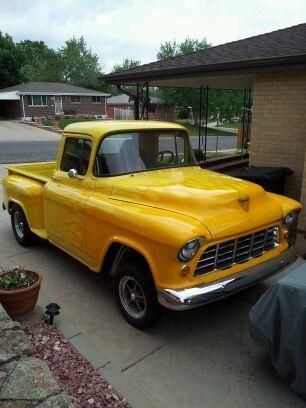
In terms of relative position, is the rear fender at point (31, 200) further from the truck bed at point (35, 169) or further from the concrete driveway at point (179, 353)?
the concrete driveway at point (179, 353)

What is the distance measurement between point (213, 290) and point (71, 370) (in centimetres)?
135

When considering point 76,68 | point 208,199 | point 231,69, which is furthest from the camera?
point 76,68

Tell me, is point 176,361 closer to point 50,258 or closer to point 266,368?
point 266,368

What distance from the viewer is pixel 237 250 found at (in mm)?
3625

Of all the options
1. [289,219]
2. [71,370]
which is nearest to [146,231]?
[71,370]

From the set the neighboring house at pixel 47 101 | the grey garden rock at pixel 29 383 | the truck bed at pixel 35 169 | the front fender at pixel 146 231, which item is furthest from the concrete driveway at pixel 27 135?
the grey garden rock at pixel 29 383

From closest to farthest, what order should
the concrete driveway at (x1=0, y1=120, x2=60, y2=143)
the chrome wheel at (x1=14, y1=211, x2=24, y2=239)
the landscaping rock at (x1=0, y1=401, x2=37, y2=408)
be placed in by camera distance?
the landscaping rock at (x1=0, y1=401, x2=37, y2=408)
the chrome wheel at (x1=14, y1=211, x2=24, y2=239)
the concrete driveway at (x1=0, y1=120, x2=60, y2=143)

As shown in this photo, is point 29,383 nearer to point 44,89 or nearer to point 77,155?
point 77,155

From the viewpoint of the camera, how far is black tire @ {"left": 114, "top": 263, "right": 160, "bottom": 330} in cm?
351

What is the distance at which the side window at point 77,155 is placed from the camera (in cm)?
448

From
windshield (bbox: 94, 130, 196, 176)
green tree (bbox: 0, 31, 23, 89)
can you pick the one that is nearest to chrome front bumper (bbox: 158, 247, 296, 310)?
windshield (bbox: 94, 130, 196, 176)

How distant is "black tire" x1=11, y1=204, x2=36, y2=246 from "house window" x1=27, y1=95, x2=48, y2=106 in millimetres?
37686

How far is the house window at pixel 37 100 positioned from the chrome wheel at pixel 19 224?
37689 mm

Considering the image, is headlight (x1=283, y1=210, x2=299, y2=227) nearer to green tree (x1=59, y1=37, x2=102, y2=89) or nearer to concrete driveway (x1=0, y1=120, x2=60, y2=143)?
concrete driveway (x1=0, y1=120, x2=60, y2=143)
